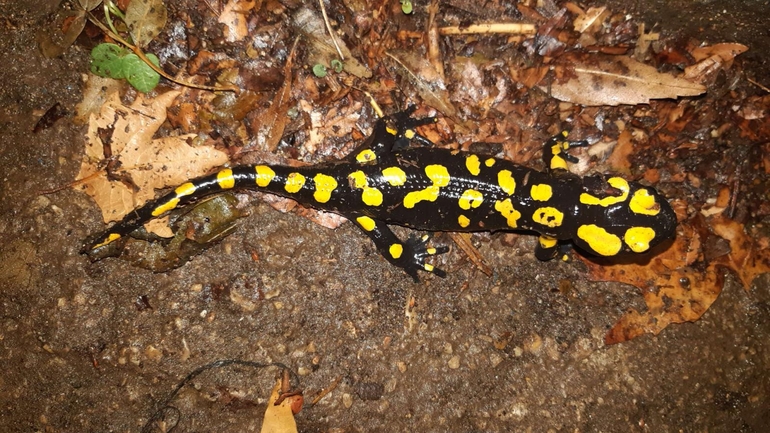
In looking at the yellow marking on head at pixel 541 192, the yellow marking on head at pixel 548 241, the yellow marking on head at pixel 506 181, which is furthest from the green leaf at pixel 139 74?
the yellow marking on head at pixel 548 241

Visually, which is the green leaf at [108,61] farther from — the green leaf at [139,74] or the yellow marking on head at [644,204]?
the yellow marking on head at [644,204]

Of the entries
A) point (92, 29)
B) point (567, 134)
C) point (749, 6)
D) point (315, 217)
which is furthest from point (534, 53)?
point (92, 29)

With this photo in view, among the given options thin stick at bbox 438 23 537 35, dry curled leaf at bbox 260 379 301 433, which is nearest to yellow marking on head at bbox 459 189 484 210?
thin stick at bbox 438 23 537 35

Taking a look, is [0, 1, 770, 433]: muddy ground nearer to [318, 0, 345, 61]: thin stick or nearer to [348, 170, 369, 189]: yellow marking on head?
[348, 170, 369, 189]: yellow marking on head

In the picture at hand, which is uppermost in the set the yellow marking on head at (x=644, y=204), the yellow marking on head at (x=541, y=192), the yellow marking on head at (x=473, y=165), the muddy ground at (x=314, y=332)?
the yellow marking on head at (x=644, y=204)

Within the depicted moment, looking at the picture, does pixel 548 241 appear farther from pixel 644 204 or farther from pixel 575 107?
pixel 575 107
